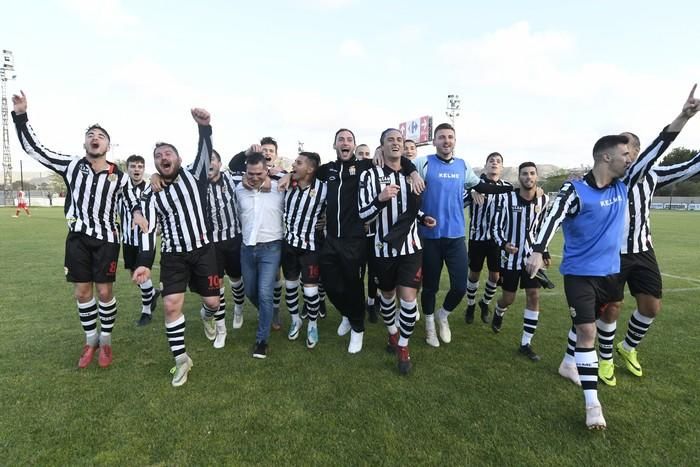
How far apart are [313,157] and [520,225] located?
2.46 metres

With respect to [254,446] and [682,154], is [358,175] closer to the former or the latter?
[254,446]

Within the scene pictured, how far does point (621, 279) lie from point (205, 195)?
12.8 ft

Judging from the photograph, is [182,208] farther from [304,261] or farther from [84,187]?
[304,261]

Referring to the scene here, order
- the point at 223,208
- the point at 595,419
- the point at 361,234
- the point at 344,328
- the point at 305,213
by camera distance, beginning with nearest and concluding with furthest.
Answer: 1. the point at 595,419
2. the point at 361,234
3. the point at 305,213
4. the point at 223,208
5. the point at 344,328

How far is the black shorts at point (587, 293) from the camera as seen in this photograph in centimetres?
323

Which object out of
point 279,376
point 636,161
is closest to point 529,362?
point 636,161

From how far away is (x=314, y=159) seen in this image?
4781mm

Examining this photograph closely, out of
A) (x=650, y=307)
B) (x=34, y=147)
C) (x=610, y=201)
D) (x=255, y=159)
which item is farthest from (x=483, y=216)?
(x=34, y=147)

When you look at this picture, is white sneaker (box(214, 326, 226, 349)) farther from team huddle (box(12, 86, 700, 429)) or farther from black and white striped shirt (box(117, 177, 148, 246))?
black and white striped shirt (box(117, 177, 148, 246))

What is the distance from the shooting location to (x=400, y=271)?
4.26 metres

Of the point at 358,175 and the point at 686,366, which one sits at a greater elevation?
the point at 358,175

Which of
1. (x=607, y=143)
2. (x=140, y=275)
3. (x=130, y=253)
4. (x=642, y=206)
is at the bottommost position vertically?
(x=130, y=253)

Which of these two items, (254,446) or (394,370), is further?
(394,370)

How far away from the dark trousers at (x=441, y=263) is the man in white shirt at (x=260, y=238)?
1.63 m
